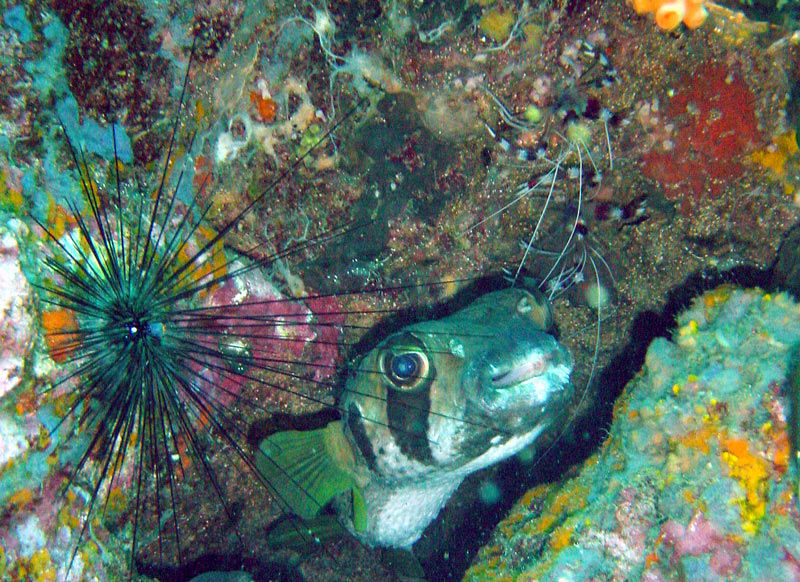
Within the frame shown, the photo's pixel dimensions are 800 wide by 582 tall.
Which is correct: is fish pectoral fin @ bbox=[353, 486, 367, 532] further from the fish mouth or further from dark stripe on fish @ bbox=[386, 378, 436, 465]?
the fish mouth

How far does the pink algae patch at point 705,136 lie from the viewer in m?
3.62

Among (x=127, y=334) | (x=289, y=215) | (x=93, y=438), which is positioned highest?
(x=289, y=215)

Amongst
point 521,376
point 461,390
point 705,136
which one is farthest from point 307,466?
point 705,136

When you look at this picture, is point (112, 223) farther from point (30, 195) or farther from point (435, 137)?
point (435, 137)

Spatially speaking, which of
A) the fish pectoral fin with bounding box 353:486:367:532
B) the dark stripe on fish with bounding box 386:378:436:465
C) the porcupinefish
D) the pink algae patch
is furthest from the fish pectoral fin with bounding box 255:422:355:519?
the pink algae patch

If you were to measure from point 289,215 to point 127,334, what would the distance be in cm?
170

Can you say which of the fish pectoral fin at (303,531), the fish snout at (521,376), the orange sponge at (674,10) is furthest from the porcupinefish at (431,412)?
the orange sponge at (674,10)

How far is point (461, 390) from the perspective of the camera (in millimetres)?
3229

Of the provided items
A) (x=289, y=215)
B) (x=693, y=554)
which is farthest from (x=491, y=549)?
(x=289, y=215)

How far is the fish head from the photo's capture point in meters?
3.10

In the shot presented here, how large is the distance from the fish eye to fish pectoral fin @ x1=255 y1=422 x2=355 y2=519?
44.6 inches

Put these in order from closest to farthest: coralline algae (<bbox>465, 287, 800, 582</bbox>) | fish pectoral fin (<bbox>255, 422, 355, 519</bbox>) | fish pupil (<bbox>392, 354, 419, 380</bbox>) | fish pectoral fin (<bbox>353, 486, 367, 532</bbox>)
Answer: coralline algae (<bbox>465, 287, 800, 582</bbox>), fish pupil (<bbox>392, 354, 419, 380</bbox>), fish pectoral fin (<bbox>255, 422, 355, 519</bbox>), fish pectoral fin (<bbox>353, 486, 367, 532</bbox>)

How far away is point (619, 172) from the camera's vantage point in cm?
399

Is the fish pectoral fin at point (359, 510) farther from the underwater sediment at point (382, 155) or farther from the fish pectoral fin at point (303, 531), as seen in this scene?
the underwater sediment at point (382, 155)
